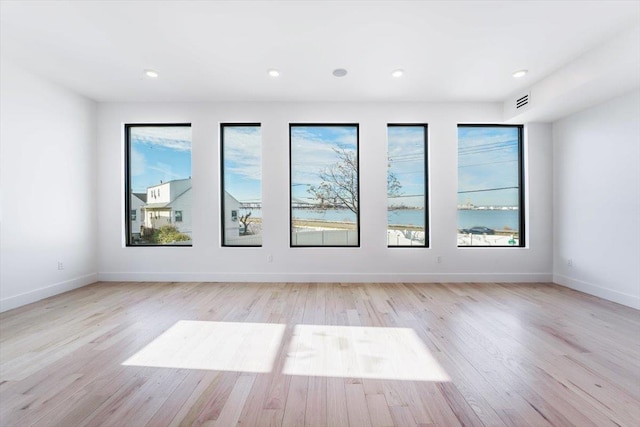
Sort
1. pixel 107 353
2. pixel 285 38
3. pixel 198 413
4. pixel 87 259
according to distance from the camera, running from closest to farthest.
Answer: pixel 198 413, pixel 107 353, pixel 285 38, pixel 87 259

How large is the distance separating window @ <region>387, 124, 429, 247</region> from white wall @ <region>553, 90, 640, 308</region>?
6.66 feet

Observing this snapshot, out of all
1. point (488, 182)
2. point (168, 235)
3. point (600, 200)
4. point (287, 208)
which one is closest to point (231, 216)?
point (287, 208)

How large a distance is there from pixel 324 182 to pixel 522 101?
10.3 ft

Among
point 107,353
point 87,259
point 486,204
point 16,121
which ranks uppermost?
point 16,121

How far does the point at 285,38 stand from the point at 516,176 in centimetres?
421

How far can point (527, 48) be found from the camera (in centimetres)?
303

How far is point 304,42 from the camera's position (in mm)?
2936

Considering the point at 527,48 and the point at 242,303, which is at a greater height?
the point at 527,48

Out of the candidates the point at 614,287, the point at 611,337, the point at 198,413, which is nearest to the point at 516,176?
the point at 614,287

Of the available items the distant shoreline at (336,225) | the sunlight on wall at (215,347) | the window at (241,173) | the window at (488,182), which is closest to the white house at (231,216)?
the window at (241,173)

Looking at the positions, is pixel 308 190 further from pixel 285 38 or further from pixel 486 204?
pixel 486 204

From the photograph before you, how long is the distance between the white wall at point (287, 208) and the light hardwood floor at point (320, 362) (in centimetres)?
97

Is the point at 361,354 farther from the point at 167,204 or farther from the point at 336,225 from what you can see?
the point at 167,204

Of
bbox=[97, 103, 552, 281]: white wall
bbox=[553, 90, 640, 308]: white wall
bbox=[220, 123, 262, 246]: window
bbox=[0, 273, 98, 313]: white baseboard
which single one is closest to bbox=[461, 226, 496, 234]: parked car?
bbox=[97, 103, 552, 281]: white wall
